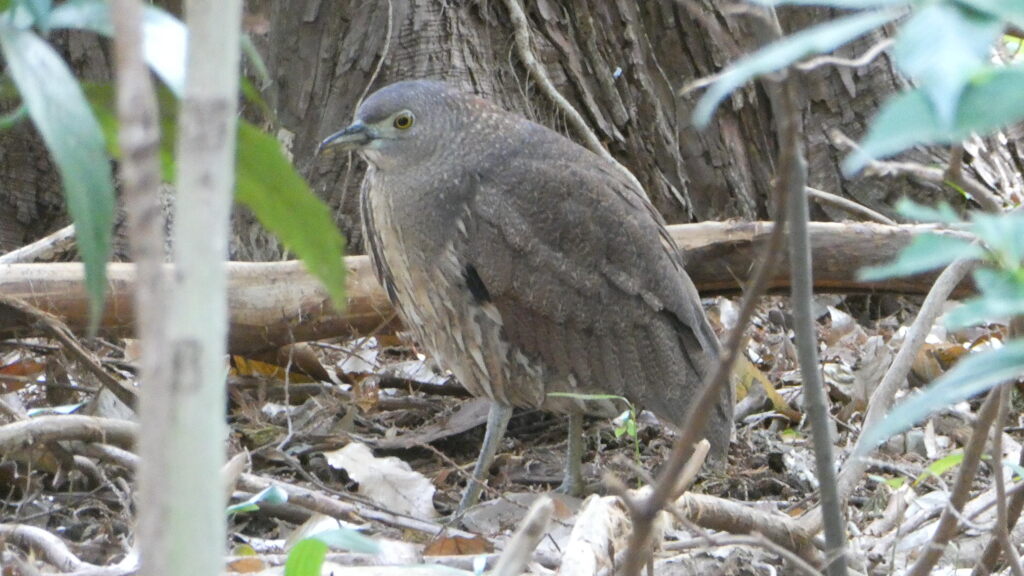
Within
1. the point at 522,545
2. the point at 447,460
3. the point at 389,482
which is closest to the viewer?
the point at 522,545

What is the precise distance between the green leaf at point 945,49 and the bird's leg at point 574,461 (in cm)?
340

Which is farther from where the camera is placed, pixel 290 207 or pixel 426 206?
pixel 426 206

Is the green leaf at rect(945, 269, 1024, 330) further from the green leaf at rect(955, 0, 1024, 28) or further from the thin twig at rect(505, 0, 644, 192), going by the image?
the thin twig at rect(505, 0, 644, 192)

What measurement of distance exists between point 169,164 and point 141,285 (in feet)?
1.47

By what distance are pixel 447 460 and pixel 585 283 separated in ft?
2.50

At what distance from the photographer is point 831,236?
181 inches

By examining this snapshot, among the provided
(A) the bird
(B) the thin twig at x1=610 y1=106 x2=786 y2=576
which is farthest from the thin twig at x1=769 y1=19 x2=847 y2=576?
(A) the bird

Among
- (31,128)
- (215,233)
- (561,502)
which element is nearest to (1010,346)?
(215,233)

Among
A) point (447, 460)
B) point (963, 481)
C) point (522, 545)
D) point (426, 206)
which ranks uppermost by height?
point (426, 206)

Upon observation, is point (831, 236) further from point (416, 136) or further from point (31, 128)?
point (31, 128)

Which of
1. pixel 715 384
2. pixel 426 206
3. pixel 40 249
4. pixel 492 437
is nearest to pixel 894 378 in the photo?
pixel 492 437

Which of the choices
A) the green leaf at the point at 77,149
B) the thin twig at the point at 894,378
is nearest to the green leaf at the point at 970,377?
the green leaf at the point at 77,149

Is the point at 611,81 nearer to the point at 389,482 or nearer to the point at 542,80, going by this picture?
the point at 542,80

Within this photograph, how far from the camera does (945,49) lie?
73 cm
